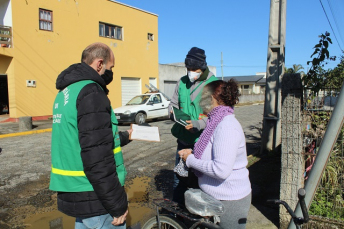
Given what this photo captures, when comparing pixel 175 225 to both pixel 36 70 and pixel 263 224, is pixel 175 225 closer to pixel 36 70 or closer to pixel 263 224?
pixel 263 224

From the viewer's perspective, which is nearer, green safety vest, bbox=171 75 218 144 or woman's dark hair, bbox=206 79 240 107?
woman's dark hair, bbox=206 79 240 107

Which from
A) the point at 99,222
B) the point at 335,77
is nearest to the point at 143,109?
the point at 335,77

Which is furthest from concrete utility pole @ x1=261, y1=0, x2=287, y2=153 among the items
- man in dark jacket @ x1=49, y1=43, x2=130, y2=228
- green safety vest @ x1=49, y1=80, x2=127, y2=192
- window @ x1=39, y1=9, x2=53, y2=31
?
window @ x1=39, y1=9, x2=53, y2=31

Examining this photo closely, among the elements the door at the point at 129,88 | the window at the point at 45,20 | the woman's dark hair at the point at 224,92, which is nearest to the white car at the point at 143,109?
the door at the point at 129,88

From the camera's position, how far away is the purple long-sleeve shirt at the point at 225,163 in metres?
2.23

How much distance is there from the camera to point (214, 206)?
7.69 feet

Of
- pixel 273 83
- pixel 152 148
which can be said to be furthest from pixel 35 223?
pixel 273 83

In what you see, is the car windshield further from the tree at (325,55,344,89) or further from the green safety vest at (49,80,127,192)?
the green safety vest at (49,80,127,192)

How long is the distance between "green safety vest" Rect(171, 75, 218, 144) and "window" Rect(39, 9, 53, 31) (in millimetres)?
16257

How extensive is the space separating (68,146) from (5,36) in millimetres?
16015

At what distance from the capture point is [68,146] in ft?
6.48

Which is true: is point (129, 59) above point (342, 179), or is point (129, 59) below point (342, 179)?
above

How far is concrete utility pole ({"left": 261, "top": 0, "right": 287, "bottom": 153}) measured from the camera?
661 cm

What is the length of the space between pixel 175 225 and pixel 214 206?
1.90ft
